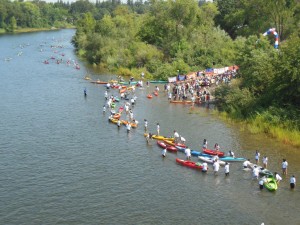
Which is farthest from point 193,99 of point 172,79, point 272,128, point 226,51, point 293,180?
point 293,180

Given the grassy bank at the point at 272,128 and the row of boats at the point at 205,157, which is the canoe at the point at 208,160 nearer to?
the row of boats at the point at 205,157

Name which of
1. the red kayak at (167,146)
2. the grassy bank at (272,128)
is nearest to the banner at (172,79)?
the grassy bank at (272,128)

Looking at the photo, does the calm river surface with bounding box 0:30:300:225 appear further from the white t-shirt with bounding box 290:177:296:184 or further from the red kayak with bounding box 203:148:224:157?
the red kayak with bounding box 203:148:224:157

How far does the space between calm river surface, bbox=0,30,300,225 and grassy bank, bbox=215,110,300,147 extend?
962 mm

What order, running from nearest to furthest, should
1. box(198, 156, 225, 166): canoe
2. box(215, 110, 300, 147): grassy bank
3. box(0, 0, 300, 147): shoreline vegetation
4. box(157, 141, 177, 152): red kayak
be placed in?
box(198, 156, 225, 166): canoe
box(157, 141, 177, 152): red kayak
box(215, 110, 300, 147): grassy bank
box(0, 0, 300, 147): shoreline vegetation

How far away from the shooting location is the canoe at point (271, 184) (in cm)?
3247

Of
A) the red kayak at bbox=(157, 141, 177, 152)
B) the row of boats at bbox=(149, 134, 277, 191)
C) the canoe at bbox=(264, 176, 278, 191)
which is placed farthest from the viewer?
the red kayak at bbox=(157, 141, 177, 152)

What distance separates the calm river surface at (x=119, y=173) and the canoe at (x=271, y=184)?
0.48 metres

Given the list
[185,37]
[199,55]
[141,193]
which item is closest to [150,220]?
[141,193]

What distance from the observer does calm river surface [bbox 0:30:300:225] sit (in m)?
29.6

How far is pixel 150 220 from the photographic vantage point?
28.8 meters

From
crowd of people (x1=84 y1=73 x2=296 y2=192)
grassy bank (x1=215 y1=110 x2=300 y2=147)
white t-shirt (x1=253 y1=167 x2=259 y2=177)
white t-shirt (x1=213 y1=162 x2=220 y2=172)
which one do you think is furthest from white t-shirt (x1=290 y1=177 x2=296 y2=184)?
grassy bank (x1=215 y1=110 x2=300 y2=147)

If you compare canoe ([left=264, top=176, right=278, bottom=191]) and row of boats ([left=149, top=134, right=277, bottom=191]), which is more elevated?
row of boats ([left=149, top=134, right=277, bottom=191])

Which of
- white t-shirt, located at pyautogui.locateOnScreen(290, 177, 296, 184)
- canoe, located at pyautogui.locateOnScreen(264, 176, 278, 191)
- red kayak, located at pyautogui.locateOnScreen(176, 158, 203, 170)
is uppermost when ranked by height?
red kayak, located at pyautogui.locateOnScreen(176, 158, 203, 170)
